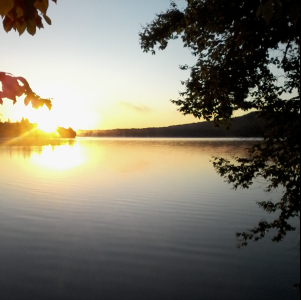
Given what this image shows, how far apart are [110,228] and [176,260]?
3709 millimetres

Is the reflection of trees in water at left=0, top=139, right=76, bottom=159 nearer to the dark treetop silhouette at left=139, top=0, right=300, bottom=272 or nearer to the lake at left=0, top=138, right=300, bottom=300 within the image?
the lake at left=0, top=138, right=300, bottom=300

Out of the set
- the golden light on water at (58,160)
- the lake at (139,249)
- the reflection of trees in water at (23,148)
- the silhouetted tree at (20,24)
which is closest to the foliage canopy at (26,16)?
the silhouetted tree at (20,24)

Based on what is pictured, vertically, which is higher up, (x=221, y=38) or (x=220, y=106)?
(x=221, y=38)

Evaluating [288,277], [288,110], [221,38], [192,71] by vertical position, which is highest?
[221,38]

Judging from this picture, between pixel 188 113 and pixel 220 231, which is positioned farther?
pixel 188 113

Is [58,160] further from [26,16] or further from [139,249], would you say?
[26,16]

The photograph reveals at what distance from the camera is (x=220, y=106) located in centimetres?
1214

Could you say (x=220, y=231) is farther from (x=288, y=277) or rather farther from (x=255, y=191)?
(x=255, y=191)

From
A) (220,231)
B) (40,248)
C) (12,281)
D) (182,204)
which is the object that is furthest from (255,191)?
(12,281)

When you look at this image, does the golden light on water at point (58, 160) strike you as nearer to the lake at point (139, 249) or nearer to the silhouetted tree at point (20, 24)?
the lake at point (139, 249)

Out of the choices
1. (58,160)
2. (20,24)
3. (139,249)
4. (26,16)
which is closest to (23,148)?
(58,160)

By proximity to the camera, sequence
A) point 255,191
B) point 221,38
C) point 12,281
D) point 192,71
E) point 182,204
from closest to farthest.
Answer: point 12,281 → point 221,38 → point 192,71 → point 182,204 → point 255,191

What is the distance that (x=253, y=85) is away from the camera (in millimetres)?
11391

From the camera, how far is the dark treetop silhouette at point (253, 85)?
34.1ft
